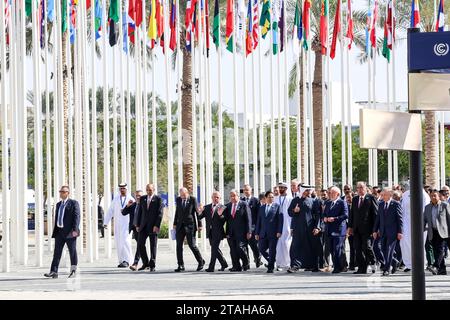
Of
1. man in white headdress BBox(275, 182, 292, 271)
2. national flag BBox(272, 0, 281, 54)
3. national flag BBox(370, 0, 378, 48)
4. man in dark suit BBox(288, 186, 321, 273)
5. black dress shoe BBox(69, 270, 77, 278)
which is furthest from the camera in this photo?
national flag BBox(370, 0, 378, 48)

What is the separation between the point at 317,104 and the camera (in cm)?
4931

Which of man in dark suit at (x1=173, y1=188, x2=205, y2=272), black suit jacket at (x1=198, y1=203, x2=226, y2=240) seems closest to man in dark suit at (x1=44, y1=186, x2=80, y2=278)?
man in dark suit at (x1=173, y1=188, x2=205, y2=272)

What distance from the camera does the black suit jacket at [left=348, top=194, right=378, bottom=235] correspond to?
80.7 feet

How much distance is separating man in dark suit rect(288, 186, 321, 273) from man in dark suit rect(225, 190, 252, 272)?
96cm

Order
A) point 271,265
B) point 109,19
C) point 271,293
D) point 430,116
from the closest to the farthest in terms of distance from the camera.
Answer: point 271,293
point 271,265
point 109,19
point 430,116

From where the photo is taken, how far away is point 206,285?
71.1 ft

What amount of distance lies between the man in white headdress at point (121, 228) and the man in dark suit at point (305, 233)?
4.12 m

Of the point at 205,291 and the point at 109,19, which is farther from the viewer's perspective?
the point at 109,19

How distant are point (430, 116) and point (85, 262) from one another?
64.5 ft

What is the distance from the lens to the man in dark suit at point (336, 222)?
2500cm

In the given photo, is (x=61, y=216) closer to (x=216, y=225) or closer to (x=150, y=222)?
(x=150, y=222)

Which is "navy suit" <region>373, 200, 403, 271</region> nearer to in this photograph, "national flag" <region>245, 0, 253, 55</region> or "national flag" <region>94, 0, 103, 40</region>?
"national flag" <region>94, 0, 103, 40</region>
